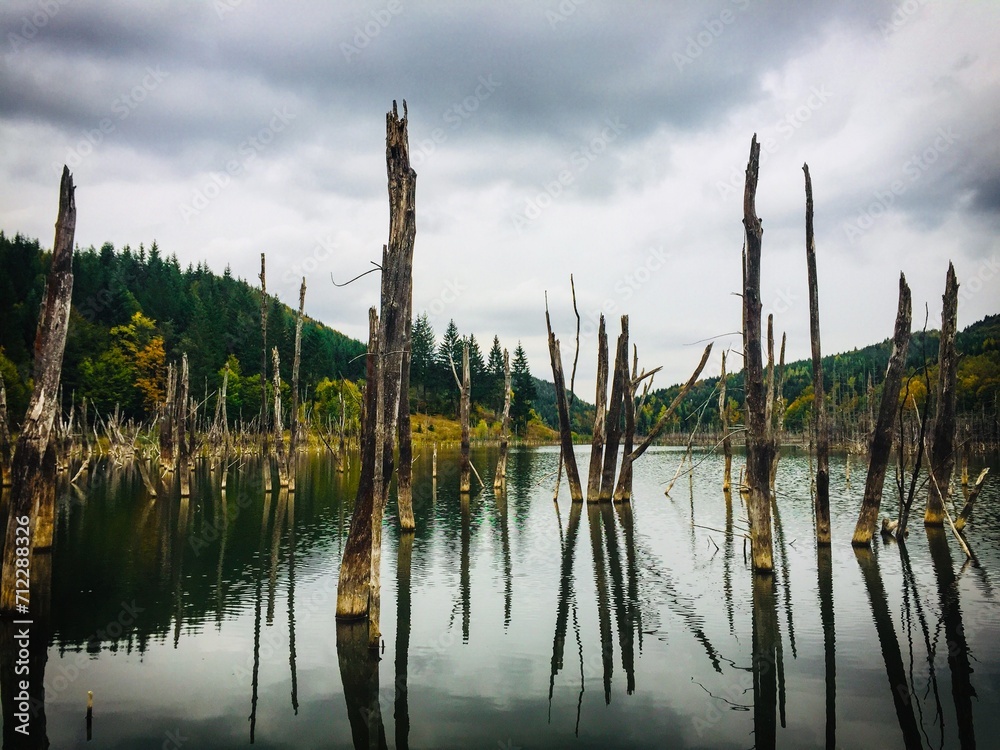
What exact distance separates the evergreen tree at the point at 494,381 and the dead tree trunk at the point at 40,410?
94.9 metres

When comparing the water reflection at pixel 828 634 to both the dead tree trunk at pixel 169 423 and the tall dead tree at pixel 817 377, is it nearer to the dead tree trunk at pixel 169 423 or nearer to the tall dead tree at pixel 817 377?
the tall dead tree at pixel 817 377

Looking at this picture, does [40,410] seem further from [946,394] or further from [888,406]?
[946,394]

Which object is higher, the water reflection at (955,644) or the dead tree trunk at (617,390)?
the dead tree trunk at (617,390)

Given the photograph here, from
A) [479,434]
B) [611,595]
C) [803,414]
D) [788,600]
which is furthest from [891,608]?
[803,414]

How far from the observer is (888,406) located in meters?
15.9

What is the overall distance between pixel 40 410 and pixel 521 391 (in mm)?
98436

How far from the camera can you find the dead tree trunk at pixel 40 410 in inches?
429

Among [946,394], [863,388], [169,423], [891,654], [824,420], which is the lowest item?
[891,654]

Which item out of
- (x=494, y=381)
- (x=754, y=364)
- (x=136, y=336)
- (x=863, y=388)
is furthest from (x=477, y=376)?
(x=754, y=364)

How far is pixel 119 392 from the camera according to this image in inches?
2844

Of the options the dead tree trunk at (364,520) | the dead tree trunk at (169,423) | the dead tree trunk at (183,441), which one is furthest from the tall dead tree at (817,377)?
the dead tree trunk at (169,423)

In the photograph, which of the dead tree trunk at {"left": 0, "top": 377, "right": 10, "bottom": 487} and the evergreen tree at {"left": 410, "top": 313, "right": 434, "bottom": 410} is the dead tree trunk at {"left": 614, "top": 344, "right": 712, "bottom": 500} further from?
the evergreen tree at {"left": 410, "top": 313, "right": 434, "bottom": 410}

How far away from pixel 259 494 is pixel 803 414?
111 metres

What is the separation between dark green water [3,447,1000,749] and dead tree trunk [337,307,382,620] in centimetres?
59
